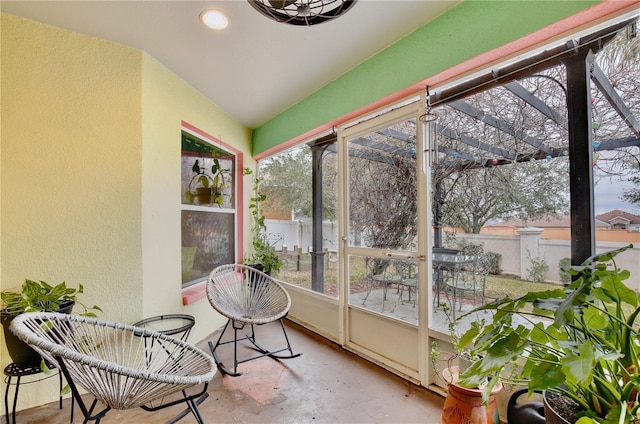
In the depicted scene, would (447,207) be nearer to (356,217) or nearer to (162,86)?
(356,217)

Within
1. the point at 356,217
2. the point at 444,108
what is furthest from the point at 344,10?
the point at 356,217

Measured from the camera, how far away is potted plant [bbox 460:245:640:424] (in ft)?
2.65

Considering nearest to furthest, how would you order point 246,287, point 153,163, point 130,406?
point 130,406 → point 153,163 → point 246,287

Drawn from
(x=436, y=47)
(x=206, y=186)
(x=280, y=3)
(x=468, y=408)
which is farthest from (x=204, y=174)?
(x=468, y=408)

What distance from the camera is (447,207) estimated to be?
199 centimetres

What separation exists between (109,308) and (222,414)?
1.04m

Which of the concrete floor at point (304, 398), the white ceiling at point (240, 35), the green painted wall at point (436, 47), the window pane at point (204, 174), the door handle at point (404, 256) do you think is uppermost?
the white ceiling at point (240, 35)

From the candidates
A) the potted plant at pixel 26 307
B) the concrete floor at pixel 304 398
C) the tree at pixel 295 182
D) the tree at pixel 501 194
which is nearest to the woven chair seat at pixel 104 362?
the potted plant at pixel 26 307

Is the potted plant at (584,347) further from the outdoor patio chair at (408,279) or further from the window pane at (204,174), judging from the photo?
the window pane at (204,174)

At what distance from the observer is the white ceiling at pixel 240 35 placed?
168 centimetres

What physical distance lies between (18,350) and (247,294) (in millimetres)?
1509

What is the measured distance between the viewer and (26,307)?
154 centimetres

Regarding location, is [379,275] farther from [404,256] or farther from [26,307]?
[26,307]

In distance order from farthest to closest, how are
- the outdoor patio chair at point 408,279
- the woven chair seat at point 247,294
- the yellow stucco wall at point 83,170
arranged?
the woven chair seat at point 247,294, the outdoor patio chair at point 408,279, the yellow stucco wall at point 83,170
